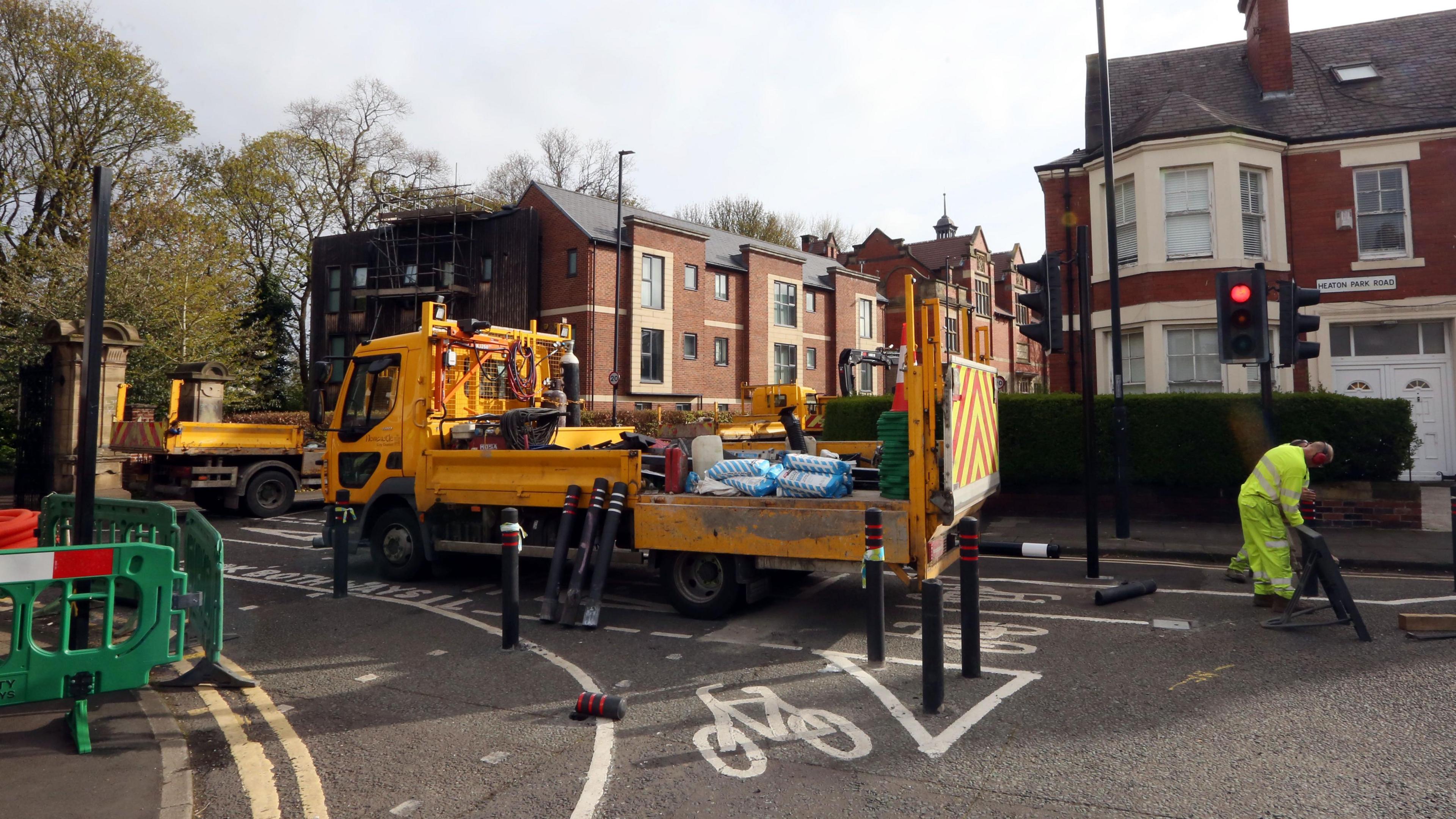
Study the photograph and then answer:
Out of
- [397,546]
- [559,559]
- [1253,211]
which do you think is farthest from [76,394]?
[1253,211]

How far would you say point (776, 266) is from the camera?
4075 centimetres

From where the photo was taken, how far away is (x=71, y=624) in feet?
17.0

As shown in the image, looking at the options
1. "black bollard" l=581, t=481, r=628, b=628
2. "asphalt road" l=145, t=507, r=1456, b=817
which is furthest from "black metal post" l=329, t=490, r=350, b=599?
"black bollard" l=581, t=481, r=628, b=628

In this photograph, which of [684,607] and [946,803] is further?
[684,607]

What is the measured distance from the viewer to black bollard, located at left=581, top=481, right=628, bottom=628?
688cm

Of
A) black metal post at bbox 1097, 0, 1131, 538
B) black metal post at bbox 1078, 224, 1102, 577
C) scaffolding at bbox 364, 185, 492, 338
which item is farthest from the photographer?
scaffolding at bbox 364, 185, 492, 338

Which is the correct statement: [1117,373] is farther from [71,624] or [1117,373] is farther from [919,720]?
[71,624]

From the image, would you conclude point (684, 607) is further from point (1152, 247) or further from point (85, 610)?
point (1152, 247)

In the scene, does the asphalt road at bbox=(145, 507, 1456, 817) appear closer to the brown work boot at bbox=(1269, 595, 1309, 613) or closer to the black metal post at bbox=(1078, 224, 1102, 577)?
the brown work boot at bbox=(1269, 595, 1309, 613)

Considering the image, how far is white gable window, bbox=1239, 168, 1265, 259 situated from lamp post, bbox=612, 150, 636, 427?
16.9 m

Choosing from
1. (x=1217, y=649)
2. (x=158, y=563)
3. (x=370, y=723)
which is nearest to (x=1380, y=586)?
(x=1217, y=649)

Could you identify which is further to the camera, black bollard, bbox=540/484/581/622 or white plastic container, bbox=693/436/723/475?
white plastic container, bbox=693/436/723/475

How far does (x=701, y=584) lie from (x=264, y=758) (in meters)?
3.50

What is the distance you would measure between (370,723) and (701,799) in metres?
2.19
